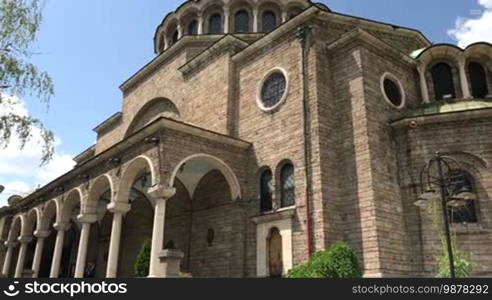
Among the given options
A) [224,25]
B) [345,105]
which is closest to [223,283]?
[345,105]

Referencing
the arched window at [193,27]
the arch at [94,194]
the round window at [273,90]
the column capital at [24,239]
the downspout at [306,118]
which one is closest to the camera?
the downspout at [306,118]

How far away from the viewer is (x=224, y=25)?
22.9 metres

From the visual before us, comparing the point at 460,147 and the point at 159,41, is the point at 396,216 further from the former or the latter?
the point at 159,41

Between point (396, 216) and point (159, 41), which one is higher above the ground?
point (159, 41)

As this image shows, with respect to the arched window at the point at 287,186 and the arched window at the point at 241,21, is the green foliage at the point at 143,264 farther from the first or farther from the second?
the arched window at the point at 241,21

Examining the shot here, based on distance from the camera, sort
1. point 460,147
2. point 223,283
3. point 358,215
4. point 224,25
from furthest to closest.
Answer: point 224,25 → point 460,147 → point 358,215 → point 223,283

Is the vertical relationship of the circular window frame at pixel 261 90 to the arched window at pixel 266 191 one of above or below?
above

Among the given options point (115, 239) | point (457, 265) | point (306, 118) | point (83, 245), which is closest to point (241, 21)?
point (306, 118)

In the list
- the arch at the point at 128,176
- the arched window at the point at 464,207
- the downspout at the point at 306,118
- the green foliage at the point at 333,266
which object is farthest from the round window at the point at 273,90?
the arched window at the point at 464,207

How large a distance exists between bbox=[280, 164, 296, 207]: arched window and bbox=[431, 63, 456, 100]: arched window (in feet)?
20.6

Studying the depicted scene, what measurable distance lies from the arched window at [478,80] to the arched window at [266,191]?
7950 millimetres

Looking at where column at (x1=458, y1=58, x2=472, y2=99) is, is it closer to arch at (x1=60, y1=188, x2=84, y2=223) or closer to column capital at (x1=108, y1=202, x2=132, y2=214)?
column capital at (x1=108, y1=202, x2=132, y2=214)

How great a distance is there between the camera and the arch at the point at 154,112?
64.8ft

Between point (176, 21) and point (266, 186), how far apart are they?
47.2 ft
